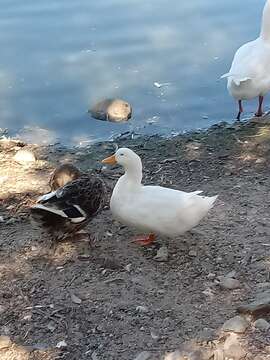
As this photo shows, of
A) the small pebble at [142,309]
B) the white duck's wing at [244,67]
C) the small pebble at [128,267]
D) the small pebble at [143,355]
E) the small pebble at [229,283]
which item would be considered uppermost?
the white duck's wing at [244,67]

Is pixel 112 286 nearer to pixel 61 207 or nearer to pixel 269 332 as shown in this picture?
pixel 61 207

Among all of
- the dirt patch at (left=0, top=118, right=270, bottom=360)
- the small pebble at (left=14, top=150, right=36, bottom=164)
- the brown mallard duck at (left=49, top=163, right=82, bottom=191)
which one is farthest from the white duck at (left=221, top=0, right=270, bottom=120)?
the brown mallard duck at (left=49, top=163, right=82, bottom=191)

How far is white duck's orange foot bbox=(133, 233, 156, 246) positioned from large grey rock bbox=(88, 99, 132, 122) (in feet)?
7.95

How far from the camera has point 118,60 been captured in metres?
7.42

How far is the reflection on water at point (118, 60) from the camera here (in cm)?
653

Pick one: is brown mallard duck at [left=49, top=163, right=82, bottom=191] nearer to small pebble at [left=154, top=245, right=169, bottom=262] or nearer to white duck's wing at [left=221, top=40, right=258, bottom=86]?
small pebble at [left=154, top=245, right=169, bottom=262]

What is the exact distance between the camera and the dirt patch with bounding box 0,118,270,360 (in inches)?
129

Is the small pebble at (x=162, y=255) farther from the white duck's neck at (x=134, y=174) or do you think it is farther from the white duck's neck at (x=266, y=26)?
the white duck's neck at (x=266, y=26)

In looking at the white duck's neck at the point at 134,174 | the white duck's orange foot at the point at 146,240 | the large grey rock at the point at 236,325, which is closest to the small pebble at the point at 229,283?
the large grey rock at the point at 236,325

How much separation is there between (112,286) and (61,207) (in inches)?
23.1

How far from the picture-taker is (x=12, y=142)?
589 centimetres

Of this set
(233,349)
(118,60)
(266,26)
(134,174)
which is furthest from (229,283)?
(118,60)

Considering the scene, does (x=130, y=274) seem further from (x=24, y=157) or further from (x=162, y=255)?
(x=24, y=157)

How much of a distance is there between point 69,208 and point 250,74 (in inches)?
114
